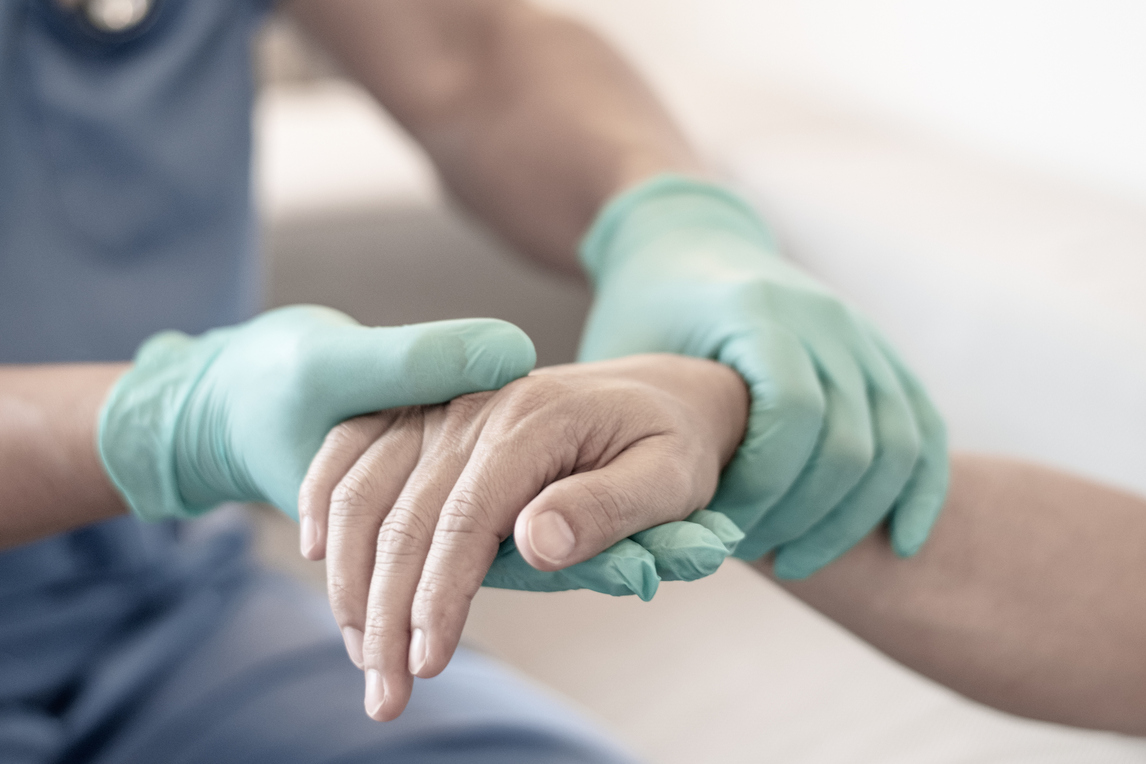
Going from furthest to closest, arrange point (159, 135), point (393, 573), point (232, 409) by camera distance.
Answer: point (159, 135), point (232, 409), point (393, 573)

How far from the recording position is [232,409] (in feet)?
1.64

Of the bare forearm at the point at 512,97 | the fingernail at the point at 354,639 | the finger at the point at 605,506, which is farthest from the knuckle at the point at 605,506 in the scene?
the bare forearm at the point at 512,97

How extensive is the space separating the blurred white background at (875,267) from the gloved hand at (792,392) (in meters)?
0.16

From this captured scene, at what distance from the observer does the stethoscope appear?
29.2 inches

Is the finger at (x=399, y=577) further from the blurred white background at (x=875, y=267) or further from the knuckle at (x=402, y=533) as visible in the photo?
the blurred white background at (x=875, y=267)

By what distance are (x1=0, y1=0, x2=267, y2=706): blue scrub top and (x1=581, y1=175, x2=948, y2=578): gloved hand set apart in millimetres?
367

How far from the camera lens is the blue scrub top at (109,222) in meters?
0.73

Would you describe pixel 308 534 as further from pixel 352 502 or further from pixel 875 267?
pixel 875 267

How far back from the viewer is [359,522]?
1.33 feet

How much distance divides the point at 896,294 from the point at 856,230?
0.07 m

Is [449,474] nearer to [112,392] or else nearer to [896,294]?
[112,392]

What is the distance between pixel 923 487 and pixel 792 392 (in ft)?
0.45

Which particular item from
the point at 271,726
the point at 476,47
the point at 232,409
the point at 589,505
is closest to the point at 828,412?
the point at 589,505

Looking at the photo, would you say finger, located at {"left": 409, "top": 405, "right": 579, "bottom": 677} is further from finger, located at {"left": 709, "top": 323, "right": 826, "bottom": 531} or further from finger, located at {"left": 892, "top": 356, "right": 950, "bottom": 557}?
finger, located at {"left": 892, "top": 356, "right": 950, "bottom": 557}
